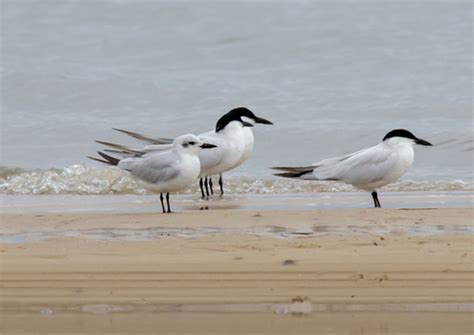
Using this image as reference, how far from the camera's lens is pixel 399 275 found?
515cm

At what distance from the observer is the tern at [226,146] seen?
9.57 m

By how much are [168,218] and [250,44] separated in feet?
41.0

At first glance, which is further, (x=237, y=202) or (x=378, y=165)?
(x=237, y=202)

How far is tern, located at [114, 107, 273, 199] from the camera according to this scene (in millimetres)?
9570

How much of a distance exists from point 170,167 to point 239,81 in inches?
362

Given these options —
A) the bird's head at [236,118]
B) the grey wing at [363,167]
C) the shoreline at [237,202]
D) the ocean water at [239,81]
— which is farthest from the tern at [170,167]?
the ocean water at [239,81]

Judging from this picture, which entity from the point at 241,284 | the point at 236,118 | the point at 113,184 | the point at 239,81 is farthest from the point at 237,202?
the point at 239,81

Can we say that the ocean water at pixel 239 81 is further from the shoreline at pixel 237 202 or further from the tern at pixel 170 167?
the tern at pixel 170 167

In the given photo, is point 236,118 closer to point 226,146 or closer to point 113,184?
point 226,146

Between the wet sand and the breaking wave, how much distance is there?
12.3ft

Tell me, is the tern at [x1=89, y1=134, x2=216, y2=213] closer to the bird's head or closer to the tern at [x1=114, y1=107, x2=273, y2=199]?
the tern at [x1=114, y1=107, x2=273, y2=199]

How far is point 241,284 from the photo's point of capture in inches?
202

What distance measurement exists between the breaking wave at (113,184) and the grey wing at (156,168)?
168 centimetres

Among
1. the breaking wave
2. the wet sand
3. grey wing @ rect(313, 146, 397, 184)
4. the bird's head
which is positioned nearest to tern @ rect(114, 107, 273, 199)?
the bird's head
